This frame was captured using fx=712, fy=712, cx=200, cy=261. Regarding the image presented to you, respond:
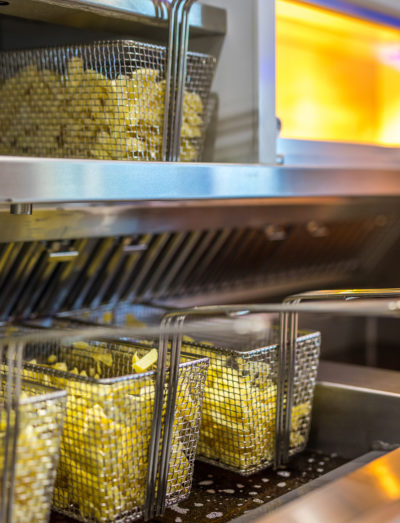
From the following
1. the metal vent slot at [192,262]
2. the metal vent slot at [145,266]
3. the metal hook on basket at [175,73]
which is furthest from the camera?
the metal vent slot at [192,262]

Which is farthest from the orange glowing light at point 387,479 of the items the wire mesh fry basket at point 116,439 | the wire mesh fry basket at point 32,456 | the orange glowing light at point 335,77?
the orange glowing light at point 335,77

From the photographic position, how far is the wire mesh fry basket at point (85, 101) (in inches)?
52.6

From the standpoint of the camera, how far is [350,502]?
1204 millimetres

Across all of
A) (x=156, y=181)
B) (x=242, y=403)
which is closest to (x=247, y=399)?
(x=242, y=403)

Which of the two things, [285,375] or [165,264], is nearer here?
[285,375]

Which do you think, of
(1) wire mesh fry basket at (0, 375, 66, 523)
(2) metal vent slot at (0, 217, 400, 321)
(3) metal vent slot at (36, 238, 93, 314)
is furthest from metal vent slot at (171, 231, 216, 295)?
(1) wire mesh fry basket at (0, 375, 66, 523)

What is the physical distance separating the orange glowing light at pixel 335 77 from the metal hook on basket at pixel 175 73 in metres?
0.32

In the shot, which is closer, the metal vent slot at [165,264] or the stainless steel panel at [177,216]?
the stainless steel panel at [177,216]

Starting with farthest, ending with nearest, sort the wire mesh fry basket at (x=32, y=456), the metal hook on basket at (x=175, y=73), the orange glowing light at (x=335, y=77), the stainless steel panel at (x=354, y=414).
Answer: the orange glowing light at (x=335, y=77), the stainless steel panel at (x=354, y=414), the metal hook on basket at (x=175, y=73), the wire mesh fry basket at (x=32, y=456)

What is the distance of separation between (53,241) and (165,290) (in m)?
0.52

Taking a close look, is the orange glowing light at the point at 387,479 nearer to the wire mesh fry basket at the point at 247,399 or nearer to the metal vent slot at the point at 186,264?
the wire mesh fry basket at the point at 247,399

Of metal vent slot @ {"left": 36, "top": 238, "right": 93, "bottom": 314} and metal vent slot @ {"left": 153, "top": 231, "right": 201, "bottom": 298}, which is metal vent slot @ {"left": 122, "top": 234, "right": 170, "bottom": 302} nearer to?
metal vent slot @ {"left": 153, "top": 231, "right": 201, "bottom": 298}

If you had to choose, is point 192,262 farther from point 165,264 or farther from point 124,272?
point 124,272

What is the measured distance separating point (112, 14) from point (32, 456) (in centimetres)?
85
